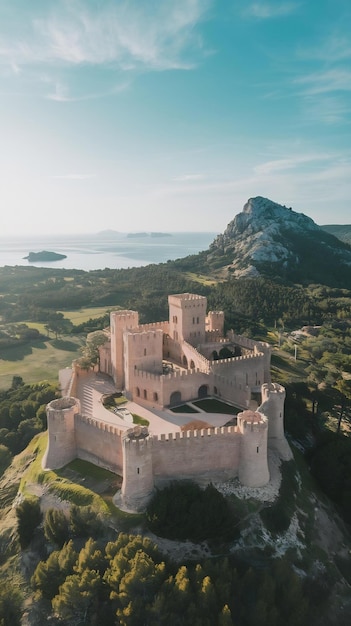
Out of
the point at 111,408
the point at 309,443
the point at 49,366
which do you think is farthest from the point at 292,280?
the point at 111,408

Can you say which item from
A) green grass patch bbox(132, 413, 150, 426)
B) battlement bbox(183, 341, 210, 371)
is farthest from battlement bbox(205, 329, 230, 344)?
green grass patch bbox(132, 413, 150, 426)

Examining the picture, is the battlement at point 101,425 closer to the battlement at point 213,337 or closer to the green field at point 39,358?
the battlement at point 213,337

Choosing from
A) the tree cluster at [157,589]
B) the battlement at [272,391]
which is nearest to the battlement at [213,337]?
the battlement at [272,391]

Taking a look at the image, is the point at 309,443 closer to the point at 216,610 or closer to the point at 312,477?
the point at 312,477

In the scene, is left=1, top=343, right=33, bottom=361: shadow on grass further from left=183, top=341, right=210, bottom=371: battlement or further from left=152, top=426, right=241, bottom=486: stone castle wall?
left=152, top=426, right=241, bottom=486: stone castle wall

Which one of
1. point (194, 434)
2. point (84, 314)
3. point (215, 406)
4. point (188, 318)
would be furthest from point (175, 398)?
point (84, 314)

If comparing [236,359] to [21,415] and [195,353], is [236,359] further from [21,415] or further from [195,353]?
[21,415]
